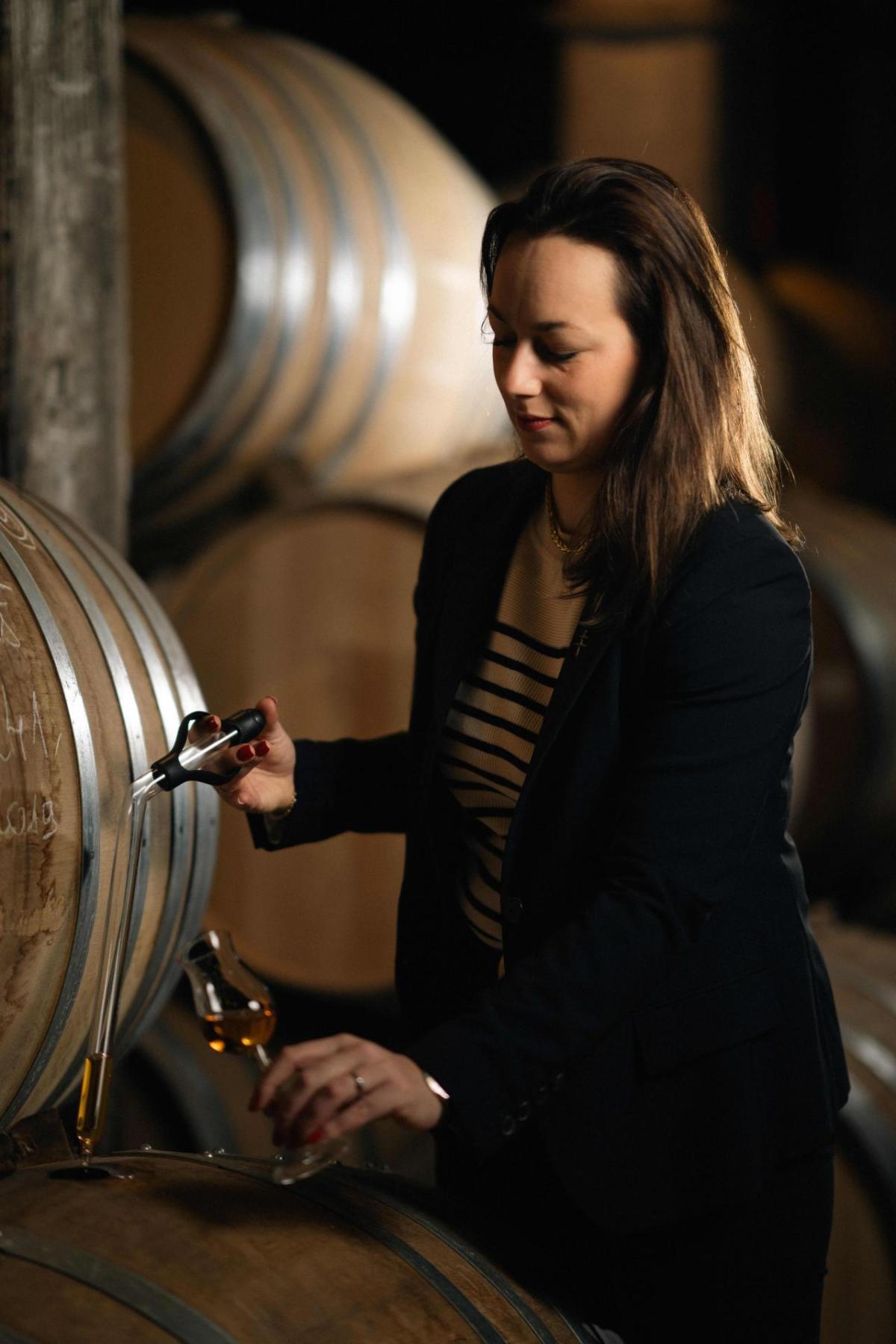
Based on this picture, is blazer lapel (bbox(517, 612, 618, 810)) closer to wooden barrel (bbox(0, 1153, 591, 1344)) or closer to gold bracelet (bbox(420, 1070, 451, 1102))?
gold bracelet (bbox(420, 1070, 451, 1102))

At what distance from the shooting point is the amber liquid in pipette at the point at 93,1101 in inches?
51.8

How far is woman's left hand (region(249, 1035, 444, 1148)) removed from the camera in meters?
1.08

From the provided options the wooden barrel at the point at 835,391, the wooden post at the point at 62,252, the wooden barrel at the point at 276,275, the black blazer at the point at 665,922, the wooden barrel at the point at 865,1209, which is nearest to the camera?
the black blazer at the point at 665,922

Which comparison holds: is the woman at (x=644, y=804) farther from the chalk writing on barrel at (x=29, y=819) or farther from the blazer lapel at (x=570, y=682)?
the chalk writing on barrel at (x=29, y=819)

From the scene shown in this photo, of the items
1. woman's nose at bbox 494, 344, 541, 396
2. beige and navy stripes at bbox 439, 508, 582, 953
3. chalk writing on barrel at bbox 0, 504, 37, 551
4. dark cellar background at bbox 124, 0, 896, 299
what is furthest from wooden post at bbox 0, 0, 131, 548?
dark cellar background at bbox 124, 0, 896, 299

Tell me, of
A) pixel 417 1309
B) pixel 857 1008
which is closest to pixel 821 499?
pixel 857 1008

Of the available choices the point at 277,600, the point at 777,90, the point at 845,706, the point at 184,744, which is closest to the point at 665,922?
the point at 184,744

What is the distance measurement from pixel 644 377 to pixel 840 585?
189cm

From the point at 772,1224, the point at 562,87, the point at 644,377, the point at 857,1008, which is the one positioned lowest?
the point at 857,1008

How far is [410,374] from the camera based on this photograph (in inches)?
118

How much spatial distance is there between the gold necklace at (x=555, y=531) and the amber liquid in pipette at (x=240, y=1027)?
1.60 ft

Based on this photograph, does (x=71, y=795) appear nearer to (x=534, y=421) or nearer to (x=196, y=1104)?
(x=534, y=421)

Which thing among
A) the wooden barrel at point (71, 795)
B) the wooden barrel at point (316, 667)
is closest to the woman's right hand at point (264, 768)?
the wooden barrel at point (71, 795)

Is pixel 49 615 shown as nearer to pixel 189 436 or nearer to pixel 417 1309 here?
pixel 417 1309
